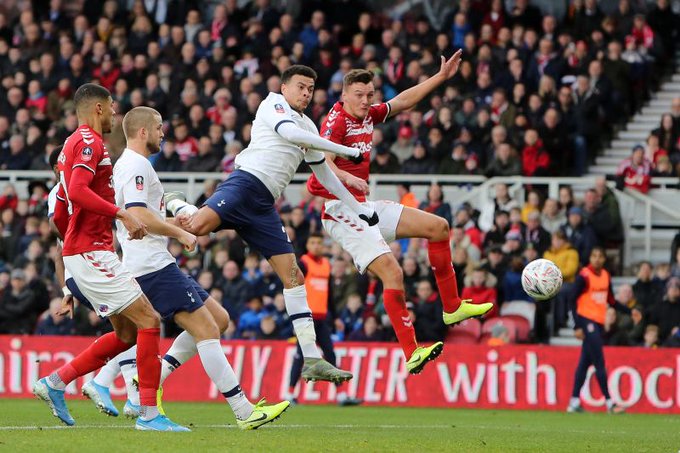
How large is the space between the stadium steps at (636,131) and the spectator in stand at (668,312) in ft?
14.8

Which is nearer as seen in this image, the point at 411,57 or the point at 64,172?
the point at 64,172

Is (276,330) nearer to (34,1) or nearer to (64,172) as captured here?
(64,172)

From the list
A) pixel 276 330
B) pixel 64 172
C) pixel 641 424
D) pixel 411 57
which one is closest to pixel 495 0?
pixel 411 57

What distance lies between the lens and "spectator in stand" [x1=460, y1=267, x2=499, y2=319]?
65.6ft

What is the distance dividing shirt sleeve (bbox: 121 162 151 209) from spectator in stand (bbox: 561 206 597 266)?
1068 cm

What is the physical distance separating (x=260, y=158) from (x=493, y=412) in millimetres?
7552

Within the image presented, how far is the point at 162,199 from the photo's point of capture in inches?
456

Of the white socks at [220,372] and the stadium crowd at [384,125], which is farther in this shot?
the stadium crowd at [384,125]

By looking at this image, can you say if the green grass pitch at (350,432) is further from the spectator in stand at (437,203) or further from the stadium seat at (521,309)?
the spectator in stand at (437,203)

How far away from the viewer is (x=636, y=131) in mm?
24625

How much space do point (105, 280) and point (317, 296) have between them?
293 inches

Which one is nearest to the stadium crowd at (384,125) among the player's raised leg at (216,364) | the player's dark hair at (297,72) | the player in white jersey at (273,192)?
the player in white jersey at (273,192)

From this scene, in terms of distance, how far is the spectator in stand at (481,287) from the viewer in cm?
1998

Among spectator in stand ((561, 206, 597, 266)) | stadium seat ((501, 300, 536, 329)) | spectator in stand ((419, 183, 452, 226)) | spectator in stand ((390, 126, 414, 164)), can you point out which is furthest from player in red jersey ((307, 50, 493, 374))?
spectator in stand ((390, 126, 414, 164))
